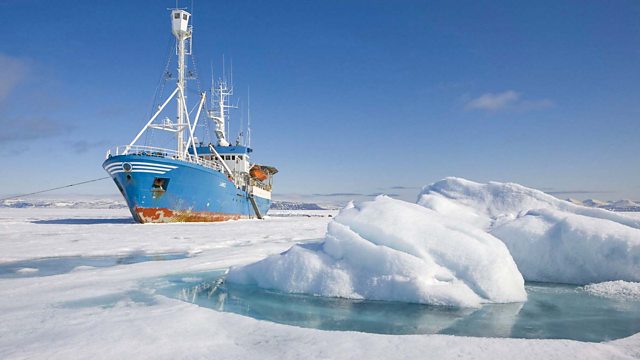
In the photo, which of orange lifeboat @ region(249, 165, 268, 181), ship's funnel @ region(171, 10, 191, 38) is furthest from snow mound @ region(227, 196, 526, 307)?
orange lifeboat @ region(249, 165, 268, 181)

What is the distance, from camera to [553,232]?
6305 mm

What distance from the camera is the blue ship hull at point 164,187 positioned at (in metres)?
22.1

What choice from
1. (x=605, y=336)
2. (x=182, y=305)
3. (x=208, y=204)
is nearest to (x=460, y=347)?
(x=605, y=336)

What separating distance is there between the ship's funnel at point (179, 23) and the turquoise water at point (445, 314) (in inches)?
1118

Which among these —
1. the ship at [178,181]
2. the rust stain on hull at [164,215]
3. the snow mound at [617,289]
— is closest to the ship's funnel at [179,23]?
the ship at [178,181]

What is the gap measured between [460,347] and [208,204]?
79.8ft

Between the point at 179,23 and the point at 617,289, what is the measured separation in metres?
31.1

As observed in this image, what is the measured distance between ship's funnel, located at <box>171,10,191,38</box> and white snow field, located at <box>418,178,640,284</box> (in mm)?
27302

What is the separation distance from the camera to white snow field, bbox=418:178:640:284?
19.0 ft

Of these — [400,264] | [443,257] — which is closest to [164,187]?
[400,264]

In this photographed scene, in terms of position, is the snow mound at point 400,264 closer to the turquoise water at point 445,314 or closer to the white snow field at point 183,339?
the turquoise water at point 445,314

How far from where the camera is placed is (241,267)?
19.7ft

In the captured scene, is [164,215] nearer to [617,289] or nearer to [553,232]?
[553,232]

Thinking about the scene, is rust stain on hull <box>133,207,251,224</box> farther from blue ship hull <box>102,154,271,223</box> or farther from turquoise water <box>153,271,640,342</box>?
turquoise water <box>153,271,640,342</box>
